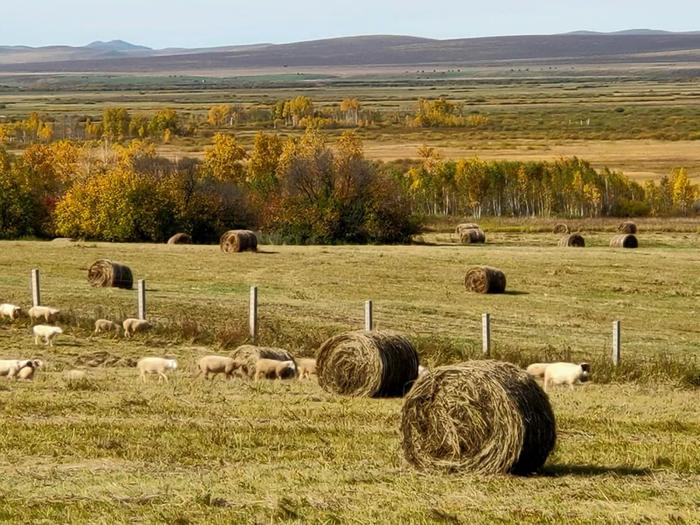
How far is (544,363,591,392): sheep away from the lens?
22.3 m

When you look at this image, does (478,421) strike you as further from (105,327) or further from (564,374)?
(105,327)

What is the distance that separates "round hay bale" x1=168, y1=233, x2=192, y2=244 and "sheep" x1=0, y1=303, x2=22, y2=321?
1157 inches

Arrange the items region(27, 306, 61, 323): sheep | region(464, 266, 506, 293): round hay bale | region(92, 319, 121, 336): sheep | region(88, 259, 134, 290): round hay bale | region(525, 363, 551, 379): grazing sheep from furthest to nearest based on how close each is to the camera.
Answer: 1. region(464, 266, 506, 293): round hay bale
2. region(88, 259, 134, 290): round hay bale
3. region(27, 306, 61, 323): sheep
4. region(92, 319, 121, 336): sheep
5. region(525, 363, 551, 379): grazing sheep

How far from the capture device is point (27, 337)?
27.9 meters

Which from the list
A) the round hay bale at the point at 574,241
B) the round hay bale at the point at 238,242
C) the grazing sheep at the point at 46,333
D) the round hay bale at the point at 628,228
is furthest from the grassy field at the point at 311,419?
the round hay bale at the point at 628,228

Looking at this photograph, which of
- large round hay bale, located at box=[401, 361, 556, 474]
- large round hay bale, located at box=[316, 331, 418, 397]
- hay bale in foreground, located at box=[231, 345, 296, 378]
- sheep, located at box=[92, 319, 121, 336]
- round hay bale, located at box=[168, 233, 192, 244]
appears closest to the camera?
large round hay bale, located at box=[401, 361, 556, 474]

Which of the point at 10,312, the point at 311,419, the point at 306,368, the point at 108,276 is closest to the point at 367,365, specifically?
the point at 306,368

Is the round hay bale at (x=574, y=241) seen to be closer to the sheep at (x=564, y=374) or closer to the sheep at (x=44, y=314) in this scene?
the sheep at (x=44, y=314)

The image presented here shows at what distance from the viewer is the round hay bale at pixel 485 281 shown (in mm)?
41906

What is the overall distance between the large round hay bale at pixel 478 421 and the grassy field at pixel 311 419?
0.73 ft

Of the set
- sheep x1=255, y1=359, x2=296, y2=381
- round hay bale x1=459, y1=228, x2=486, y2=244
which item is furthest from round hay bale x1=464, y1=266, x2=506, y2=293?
sheep x1=255, y1=359, x2=296, y2=381

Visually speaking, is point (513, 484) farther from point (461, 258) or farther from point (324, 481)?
point (461, 258)

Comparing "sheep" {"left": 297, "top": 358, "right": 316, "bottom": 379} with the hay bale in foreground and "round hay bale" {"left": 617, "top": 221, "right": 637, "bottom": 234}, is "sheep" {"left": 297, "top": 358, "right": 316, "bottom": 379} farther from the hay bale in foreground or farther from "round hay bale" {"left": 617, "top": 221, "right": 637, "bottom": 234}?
"round hay bale" {"left": 617, "top": 221, "right": 637, "bottom": 234}

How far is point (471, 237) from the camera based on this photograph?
61.7 metres
